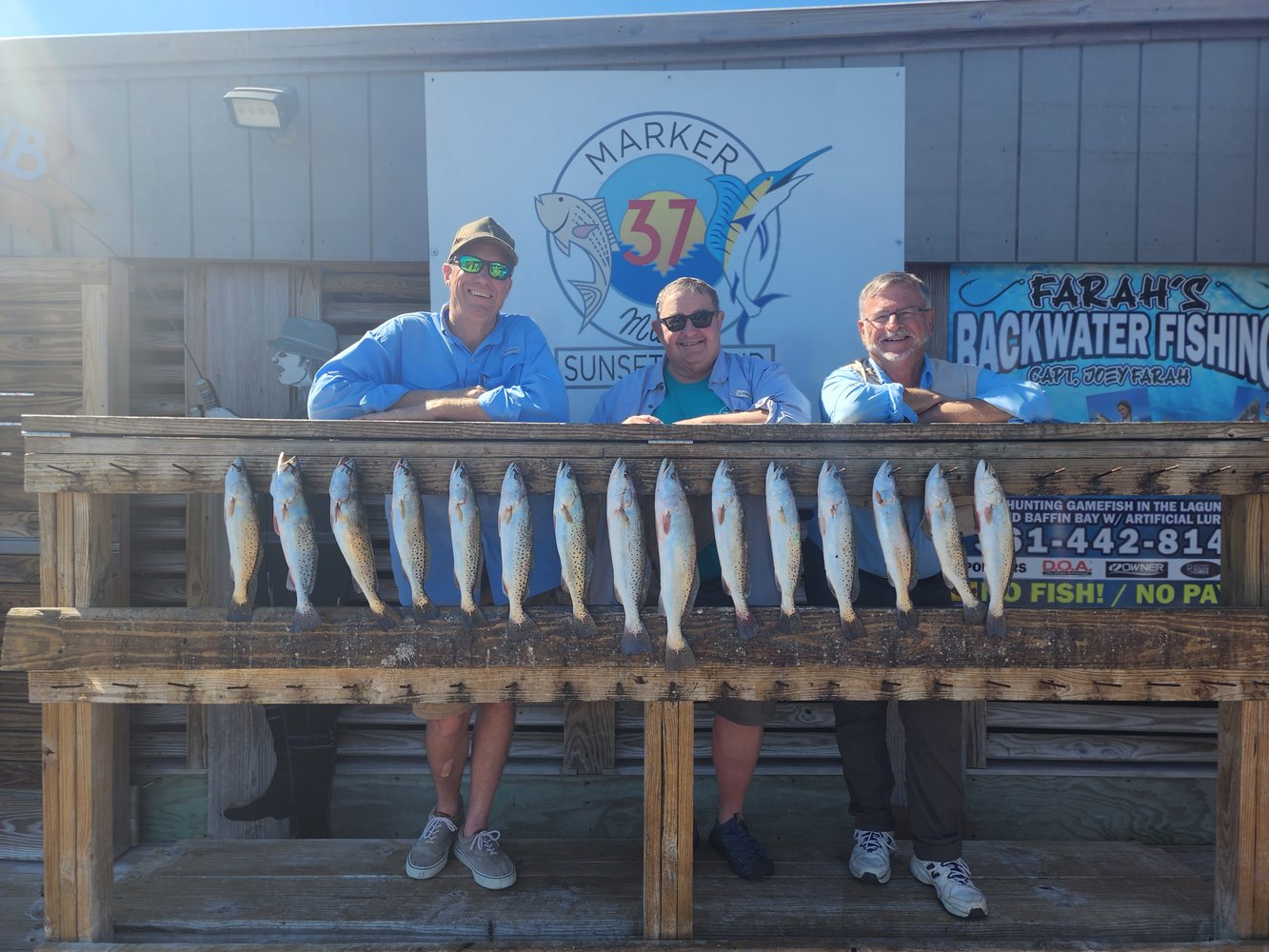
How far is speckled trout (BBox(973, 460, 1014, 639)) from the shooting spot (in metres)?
2.58

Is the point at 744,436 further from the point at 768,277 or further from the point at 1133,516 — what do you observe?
the point at 1133,516

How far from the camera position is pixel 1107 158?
3.86 metres

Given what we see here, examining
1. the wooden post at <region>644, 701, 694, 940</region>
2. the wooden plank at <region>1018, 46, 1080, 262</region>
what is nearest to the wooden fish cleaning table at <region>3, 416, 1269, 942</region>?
the wooden post at <region>644, 701, 694, 940</region>

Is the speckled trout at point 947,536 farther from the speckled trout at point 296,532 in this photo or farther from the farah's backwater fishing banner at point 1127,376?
the speckled trout at point 296,532

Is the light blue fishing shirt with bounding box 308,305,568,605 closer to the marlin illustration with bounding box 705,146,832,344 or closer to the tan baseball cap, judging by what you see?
the tan baseball cap

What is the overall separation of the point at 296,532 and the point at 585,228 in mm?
1990

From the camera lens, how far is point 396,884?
3.11 m

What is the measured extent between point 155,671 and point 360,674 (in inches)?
25.2

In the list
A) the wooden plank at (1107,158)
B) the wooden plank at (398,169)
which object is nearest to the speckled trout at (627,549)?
the wooden plank at (398,169)

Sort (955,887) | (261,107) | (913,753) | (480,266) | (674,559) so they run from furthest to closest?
1. (261,107)
2. (480,266)
3. (913,753)
4. (955,887)
5. (674,559)

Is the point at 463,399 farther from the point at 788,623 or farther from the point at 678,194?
the point at 678,194

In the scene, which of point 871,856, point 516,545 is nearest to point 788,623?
point 516,545

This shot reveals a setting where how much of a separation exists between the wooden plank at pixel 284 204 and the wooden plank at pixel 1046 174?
3.30 metres

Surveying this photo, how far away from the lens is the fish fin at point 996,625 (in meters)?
2.60
